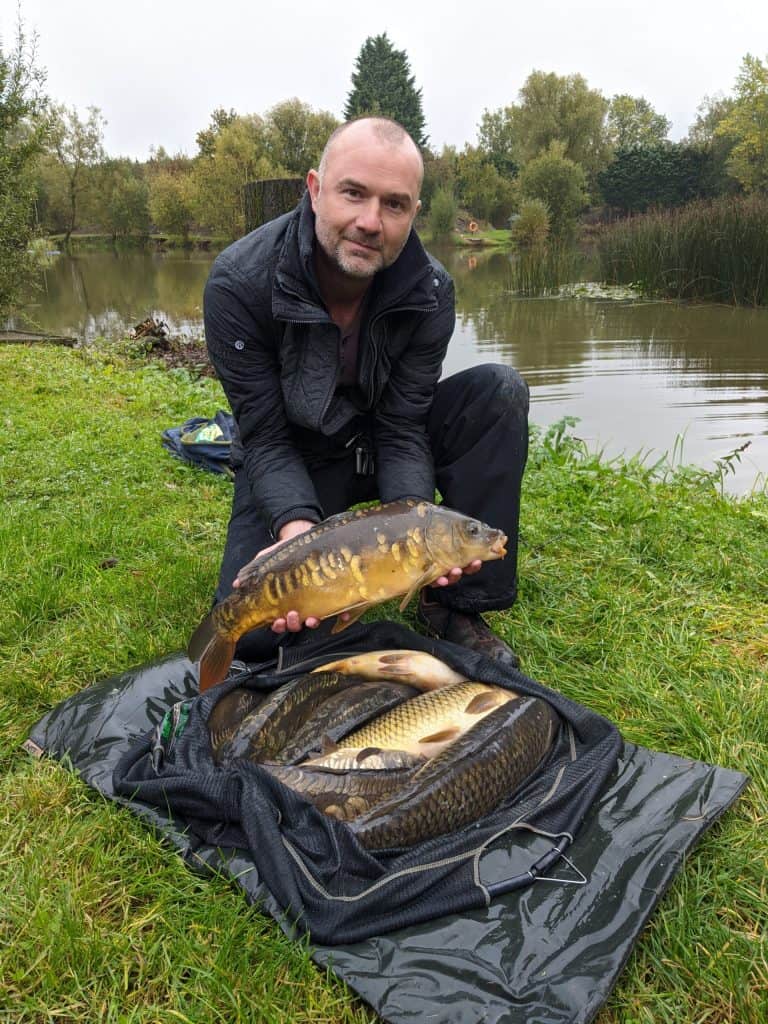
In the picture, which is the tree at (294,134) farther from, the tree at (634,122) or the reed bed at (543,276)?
the reed bed at (543,276)

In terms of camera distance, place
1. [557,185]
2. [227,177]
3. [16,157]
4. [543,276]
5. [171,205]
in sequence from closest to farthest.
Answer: [16,157] → [543,276] → [227,177] → [557,185] → [171,205]

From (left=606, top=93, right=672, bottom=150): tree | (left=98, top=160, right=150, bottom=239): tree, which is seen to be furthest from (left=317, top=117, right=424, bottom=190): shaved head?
(left=606, top=93, right=672, bottom=150): tree

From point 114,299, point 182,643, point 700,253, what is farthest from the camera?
point 114,299

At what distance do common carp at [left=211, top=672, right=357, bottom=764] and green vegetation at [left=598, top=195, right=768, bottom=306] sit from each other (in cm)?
1147

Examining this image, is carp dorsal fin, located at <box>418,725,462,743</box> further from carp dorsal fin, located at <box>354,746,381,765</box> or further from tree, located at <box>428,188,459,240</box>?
tree, located at <box>428,188,459,240</box>

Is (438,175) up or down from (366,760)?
up

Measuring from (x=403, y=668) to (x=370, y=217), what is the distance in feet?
3.99

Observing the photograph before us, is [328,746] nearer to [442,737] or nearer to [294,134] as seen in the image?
[442,737]

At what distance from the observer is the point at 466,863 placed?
4.68 ft

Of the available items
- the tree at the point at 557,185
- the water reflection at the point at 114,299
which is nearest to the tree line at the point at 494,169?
the tree at the point at 557,185

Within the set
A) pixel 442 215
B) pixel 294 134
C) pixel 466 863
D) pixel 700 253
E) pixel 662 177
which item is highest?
pixel 294 134

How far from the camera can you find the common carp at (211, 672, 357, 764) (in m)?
1.78

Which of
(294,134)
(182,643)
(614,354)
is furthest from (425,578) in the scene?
(294,134)

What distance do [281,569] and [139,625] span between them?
0.79m
